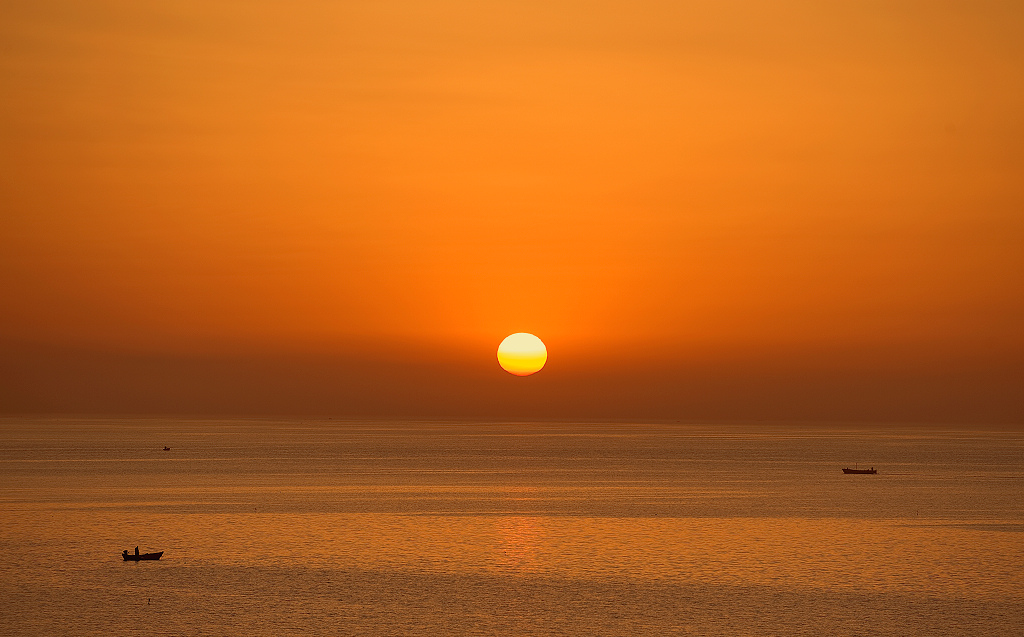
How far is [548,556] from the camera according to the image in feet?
169

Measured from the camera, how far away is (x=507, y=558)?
50.9 metres

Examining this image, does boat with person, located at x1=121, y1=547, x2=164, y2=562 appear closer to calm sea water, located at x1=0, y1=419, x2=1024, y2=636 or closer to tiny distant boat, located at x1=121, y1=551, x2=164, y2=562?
tiny distant boat, located at x1=121, y1=551, x2=164, y2=562

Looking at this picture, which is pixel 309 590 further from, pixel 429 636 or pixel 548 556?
pixel 548 556

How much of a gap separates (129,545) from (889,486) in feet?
249

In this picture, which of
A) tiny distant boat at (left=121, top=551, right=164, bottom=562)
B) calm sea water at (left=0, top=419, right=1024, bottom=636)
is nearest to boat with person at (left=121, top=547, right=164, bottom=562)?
tiny distant boat at (left=121, top=551, right=164, bottom=562)

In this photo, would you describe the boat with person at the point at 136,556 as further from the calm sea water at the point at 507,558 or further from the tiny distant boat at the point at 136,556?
the calm sea water at the point at 507,558

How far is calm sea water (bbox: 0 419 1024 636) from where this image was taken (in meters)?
36.6

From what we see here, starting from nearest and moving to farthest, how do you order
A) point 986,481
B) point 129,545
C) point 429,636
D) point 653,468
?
point 429,636 → point 129,545 → point 986,481 → point 653,468

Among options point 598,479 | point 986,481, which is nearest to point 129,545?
point 598,479

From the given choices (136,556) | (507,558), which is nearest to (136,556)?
(136,556)

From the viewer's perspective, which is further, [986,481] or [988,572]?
[986,481]

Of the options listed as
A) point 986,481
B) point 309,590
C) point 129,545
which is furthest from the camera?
point 986,481

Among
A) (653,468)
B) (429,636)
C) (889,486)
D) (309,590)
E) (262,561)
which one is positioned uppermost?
(653,468)

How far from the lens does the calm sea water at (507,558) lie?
36562 millimetres
